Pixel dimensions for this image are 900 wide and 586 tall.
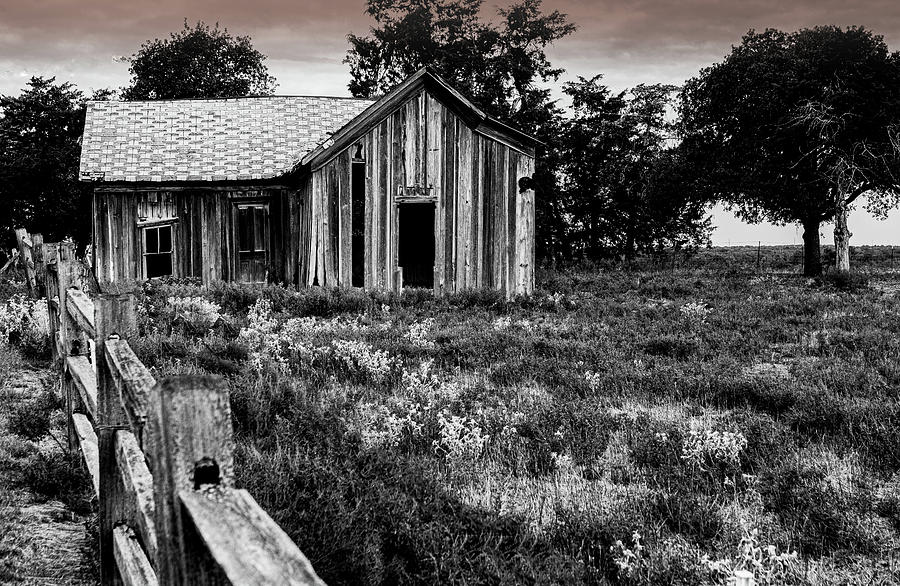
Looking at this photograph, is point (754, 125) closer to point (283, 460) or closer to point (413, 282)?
point (413, 282)

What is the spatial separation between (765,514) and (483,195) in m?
13.6

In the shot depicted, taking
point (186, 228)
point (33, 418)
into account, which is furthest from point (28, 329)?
point (186, 228)

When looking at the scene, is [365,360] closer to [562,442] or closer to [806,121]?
Answer: [562,442]

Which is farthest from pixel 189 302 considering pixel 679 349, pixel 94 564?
pixel 94 564

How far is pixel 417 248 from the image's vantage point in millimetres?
24484

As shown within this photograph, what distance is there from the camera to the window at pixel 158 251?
807 inches

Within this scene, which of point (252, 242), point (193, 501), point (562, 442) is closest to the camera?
point (193, 501)

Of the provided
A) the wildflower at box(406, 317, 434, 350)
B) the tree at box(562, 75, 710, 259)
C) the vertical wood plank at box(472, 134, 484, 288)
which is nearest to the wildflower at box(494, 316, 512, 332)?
the wildflower at box(406, 317, 434, 350)

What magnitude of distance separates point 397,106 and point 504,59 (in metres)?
16.3

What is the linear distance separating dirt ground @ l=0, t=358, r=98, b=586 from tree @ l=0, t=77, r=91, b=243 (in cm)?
2665

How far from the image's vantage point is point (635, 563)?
487 cm

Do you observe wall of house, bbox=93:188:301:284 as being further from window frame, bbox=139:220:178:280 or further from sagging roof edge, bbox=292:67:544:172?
sagging roof edge, bbox=292:67:544:172

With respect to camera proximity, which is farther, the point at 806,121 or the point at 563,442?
the point at 806,121

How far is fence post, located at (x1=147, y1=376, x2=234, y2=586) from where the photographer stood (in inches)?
72.1
